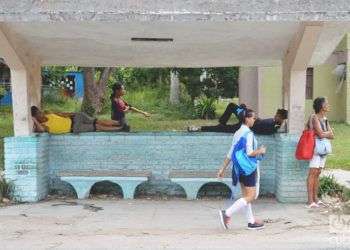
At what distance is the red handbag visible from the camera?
8.97m

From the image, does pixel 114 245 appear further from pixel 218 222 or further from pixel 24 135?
pixel 24 135

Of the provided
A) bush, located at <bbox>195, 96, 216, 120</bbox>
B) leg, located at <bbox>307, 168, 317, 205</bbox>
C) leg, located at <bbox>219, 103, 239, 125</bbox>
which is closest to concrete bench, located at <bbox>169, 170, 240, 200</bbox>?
leg, located at <bbox>219, 103, 239, 125</bbox>

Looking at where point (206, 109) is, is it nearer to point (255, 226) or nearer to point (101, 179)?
point (101, 179)

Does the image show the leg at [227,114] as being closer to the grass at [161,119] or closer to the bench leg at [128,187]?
the bench leg at [128,187]

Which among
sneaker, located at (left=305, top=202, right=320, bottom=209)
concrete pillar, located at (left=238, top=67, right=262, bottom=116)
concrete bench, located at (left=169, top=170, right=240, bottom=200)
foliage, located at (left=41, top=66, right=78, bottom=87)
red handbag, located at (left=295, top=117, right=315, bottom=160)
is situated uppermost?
foliage, located at (left=41, top=66, right=78, bottom=87)

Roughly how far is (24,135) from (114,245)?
3.44 m

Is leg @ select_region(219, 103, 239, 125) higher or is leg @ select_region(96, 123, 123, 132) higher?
leg @ select_region(219, 103, 239, 125)

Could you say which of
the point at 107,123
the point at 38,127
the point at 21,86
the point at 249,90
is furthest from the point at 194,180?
the point at 249,90

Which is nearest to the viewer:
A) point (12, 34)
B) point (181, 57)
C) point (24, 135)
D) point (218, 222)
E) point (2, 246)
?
point (2, 246)

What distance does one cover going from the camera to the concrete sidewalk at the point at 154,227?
6.95 metres

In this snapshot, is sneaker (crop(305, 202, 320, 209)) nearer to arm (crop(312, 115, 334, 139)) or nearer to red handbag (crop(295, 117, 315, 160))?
red handbag (crop(295, 117, 315, 160))

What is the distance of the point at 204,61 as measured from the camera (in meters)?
11.1

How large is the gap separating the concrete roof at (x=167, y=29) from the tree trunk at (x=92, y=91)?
401 inches

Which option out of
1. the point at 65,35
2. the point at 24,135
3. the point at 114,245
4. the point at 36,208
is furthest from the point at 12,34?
the point at 114,245
